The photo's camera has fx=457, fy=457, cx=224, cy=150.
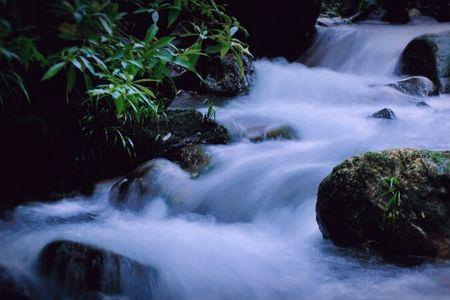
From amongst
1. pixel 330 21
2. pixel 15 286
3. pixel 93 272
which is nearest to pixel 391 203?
pixel 93 272

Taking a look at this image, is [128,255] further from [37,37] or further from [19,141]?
[37,37]

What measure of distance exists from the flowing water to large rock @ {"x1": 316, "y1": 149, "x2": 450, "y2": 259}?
0.18 meters

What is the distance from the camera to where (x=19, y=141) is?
454cm

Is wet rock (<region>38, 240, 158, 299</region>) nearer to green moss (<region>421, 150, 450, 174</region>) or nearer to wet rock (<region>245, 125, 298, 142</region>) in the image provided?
green moss (<region>421, 150, 450, 174</region>)

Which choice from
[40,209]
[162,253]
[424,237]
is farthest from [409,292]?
[40,209]

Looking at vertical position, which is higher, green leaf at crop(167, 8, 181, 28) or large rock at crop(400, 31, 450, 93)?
green leaf at crop(167, 8, 181, 28)

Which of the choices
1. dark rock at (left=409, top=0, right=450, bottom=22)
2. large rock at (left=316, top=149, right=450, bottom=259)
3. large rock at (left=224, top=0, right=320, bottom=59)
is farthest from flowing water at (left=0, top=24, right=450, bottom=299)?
dark rock at (left=409, top=0, right=450, bottom=22)

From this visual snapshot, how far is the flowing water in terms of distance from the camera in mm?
3455

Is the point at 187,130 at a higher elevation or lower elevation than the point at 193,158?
higher

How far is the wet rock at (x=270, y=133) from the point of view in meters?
6.55

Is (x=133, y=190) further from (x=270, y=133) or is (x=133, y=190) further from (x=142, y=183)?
(x=270, y=133)

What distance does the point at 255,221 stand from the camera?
4.74 meters

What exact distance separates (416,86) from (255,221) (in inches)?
223

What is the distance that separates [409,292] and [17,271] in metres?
2.88
